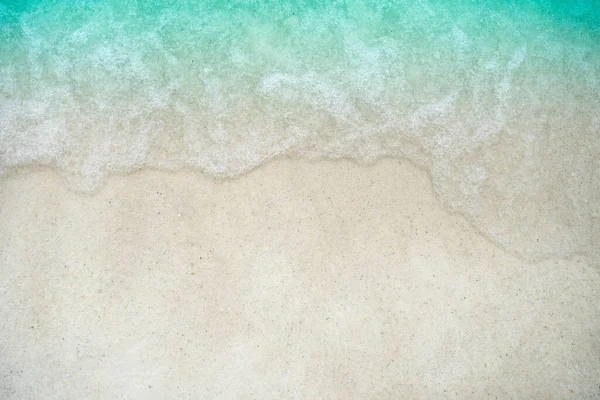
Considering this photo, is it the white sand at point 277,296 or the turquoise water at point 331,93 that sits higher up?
the turquoise water at point 331,93

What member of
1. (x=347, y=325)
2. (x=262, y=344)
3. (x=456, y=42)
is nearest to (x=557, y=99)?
(x=456, y=42)

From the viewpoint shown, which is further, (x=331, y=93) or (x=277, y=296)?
(x=331, y=93)

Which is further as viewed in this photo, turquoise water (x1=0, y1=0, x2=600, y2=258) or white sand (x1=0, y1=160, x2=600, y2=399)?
turquoise water (x1=0, y1=0, x2=600, y2=258)

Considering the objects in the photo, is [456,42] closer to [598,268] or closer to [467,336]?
[598,268]

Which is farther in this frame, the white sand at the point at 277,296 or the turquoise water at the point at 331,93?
the turquoise water at the point at 331,93

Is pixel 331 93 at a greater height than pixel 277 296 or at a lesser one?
greater

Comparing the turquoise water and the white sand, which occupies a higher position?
the turquoise water
